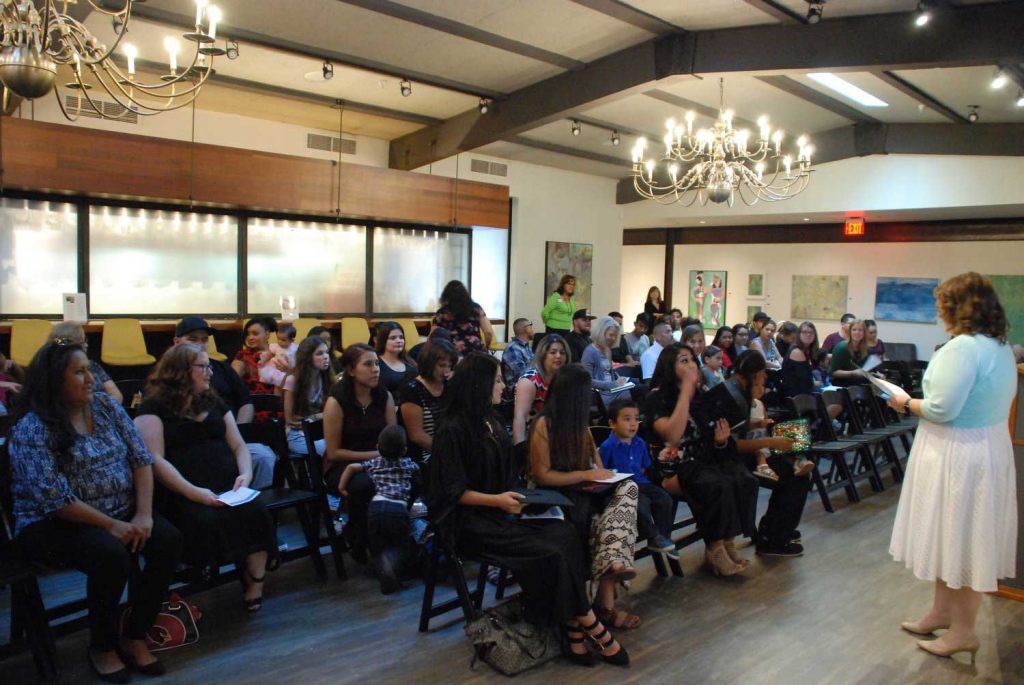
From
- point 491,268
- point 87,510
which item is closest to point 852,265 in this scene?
point 491,268

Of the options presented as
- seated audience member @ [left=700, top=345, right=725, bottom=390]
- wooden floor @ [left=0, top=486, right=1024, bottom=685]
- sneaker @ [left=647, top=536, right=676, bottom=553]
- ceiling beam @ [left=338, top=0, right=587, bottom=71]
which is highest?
ceiling beam @ [left=338, top=0, right=587, bottom=71]

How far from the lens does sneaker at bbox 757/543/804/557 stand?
180 inches

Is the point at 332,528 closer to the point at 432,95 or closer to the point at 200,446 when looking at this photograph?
the point at 200,446

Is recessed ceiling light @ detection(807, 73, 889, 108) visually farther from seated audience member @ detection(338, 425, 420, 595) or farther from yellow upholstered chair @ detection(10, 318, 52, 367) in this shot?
yellow upholstered chair @ detection(10, 318, 52, 367)

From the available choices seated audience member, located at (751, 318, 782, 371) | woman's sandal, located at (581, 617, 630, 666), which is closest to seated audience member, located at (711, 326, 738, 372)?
seated audience member, located at (751, 318, 782, 371)

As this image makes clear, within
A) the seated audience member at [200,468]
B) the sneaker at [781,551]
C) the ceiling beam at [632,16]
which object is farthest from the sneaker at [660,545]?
the ceiling beam at [632,16]

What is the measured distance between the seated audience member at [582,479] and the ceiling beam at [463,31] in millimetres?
4424

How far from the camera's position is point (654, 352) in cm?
755

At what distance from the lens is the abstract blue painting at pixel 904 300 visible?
12.7 meters

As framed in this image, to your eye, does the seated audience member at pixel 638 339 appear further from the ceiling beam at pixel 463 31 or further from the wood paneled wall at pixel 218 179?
the ceiling beam at pixel 463 31

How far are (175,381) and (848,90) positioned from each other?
8574mm

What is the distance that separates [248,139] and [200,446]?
22.4ft

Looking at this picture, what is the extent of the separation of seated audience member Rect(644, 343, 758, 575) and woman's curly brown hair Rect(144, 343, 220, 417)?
240cm

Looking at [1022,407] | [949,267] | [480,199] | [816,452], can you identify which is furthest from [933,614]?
[949,267]
